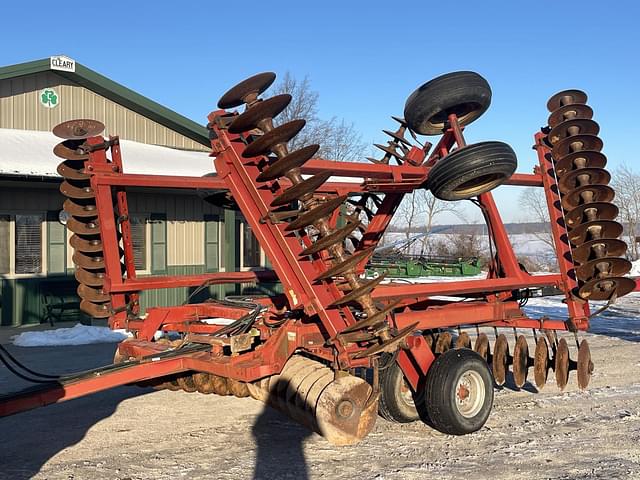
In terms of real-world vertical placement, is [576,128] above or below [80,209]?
above

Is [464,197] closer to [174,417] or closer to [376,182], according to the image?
[376,182]

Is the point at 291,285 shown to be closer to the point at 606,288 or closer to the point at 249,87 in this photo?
the point at 249,87

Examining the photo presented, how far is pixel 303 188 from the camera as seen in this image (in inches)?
183

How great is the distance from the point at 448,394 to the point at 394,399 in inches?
25.1

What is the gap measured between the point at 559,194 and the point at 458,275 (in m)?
19.9

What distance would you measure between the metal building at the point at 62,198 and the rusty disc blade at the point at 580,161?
7.50 m

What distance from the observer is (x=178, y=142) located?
16.1m

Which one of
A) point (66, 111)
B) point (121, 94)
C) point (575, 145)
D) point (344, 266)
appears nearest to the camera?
point (344, 266)

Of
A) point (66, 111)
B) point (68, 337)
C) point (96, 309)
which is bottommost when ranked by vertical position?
point (68, 337)

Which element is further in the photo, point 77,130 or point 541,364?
point 541,364

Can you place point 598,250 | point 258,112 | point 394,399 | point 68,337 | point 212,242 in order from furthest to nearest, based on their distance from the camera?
point 212,242
point 68,337
point 598,250
point 394,399
point 258,112

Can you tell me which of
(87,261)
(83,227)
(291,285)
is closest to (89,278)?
(87,261)

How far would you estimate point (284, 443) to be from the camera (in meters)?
5.31

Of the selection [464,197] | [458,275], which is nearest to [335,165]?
[464,197]
